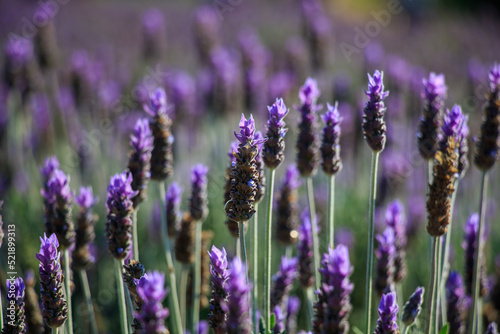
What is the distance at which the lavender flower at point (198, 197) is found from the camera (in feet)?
8.10

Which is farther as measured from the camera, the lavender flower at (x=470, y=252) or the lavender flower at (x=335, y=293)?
the lavender flower at (x=470, y=252)

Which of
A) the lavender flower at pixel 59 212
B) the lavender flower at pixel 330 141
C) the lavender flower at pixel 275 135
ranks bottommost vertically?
the lavender flower at pixel 59 212

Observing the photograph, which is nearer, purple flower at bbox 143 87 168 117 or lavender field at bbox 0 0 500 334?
lavender field at bbox 0 0 500 334

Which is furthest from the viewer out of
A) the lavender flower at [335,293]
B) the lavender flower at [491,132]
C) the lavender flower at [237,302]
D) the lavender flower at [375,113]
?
the lavender flower at [491,132]

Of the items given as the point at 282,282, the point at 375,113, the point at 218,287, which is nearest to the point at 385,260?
the point at 282,282

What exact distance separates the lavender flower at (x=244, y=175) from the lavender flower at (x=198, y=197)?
63 cm

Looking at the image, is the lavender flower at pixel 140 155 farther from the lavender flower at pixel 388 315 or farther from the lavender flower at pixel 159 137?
the lavender flower at pixel 388 315

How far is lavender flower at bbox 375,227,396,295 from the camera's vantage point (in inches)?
88.7

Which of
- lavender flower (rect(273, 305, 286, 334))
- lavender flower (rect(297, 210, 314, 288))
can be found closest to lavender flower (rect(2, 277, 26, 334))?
lavender flower (rect(273, 305, 286, 334))

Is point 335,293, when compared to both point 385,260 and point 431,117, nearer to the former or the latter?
point 385,260

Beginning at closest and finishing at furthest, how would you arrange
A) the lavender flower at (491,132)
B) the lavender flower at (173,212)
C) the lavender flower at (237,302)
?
the lavender flower at (237,302) < the lavender flower at (491,132) < the lavender flower at (173,212)

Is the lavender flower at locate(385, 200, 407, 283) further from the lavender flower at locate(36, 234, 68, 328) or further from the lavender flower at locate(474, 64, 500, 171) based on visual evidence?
the lavender flower at locate(36, 234, 68, 328)

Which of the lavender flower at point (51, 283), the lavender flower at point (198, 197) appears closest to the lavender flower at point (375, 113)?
the lavender flower at point (198, 197)

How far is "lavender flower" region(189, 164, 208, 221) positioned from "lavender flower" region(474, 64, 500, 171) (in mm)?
1219
